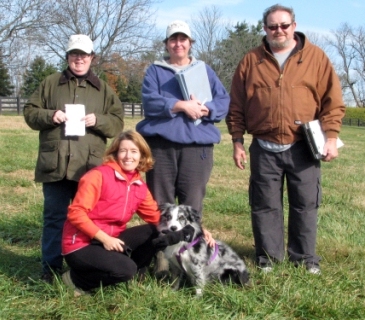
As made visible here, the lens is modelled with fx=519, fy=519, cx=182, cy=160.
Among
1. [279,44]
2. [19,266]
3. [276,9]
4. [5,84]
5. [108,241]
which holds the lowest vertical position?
[19,266]

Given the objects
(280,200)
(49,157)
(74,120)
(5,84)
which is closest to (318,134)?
(280,200)

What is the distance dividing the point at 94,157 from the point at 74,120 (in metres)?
0.37

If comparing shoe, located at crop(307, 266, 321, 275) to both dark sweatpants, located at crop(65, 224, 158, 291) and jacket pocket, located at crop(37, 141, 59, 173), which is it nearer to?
dark sweatpants, located at crop(65, 224, 158, 291)

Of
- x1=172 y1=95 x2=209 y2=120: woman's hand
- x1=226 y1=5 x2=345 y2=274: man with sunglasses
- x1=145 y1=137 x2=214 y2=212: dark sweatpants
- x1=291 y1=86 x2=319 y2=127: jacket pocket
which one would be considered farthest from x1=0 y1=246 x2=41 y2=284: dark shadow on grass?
→ x1=291 y1=86 x2=319 y2=127: jacket pocket

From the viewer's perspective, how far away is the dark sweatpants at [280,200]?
15.0 feet

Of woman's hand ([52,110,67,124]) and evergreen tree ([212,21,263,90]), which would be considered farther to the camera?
evergreen tree ([212,21,263,90])

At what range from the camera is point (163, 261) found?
14.3ft

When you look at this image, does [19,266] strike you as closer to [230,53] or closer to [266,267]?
[266,267]

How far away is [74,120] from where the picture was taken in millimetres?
4219

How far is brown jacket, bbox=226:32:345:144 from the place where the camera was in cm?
441

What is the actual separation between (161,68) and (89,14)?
122ft

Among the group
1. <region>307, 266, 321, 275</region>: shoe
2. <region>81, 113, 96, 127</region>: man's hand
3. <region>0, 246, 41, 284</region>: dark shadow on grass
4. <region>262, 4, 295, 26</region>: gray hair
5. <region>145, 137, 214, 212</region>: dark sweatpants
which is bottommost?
<region>0, 246, 41, 284</region>: dark shadow on grass

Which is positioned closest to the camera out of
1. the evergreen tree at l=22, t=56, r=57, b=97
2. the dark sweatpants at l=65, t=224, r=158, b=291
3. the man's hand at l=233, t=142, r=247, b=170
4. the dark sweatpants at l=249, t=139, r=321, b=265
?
the dark sweatpants at l=65, t=224, r=158, b=291

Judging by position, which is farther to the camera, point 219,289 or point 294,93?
point 294,93
